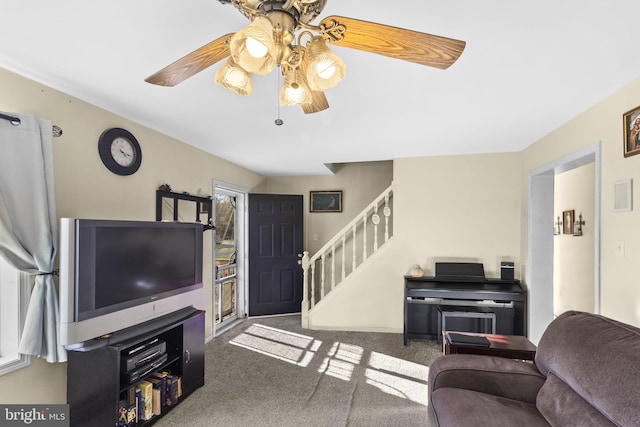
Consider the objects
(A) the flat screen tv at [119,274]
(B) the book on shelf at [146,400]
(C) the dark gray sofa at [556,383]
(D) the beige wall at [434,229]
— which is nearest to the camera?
(C) the dark gray sofa at [556,383]

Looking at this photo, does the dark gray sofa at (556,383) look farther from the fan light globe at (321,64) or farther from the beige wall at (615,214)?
the fan light globe at (321,64)

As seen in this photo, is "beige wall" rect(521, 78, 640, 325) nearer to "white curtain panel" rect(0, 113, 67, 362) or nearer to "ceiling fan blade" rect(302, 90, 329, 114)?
"ceiling fan blade" rect(302, 90, 329, 114)

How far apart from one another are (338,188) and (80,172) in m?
3.67

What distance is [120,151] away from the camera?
2.49m

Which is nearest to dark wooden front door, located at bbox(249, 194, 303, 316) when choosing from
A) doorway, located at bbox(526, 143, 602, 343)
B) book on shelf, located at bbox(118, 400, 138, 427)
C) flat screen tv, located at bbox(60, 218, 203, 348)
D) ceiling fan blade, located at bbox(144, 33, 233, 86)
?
flat screen tv, located at bbox(60, 218, 203, 348)

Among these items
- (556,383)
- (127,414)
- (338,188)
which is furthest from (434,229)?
(127,414)

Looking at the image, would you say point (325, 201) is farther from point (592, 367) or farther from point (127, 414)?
point (592, 367)

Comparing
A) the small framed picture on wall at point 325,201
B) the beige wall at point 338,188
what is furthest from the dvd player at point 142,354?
the small framed picture on wall at point 325,201

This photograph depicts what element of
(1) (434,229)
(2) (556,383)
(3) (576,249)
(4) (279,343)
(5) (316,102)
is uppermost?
(5) (316,102)

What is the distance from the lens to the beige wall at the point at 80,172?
1.82m

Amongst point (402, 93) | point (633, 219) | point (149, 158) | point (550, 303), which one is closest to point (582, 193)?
point (550, 303)

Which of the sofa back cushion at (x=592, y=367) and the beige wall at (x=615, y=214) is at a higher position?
the beige wall at (x=615, y=214)

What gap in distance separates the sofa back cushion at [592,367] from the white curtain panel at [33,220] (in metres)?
2.71

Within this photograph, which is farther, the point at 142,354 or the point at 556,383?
the point at 142,354
